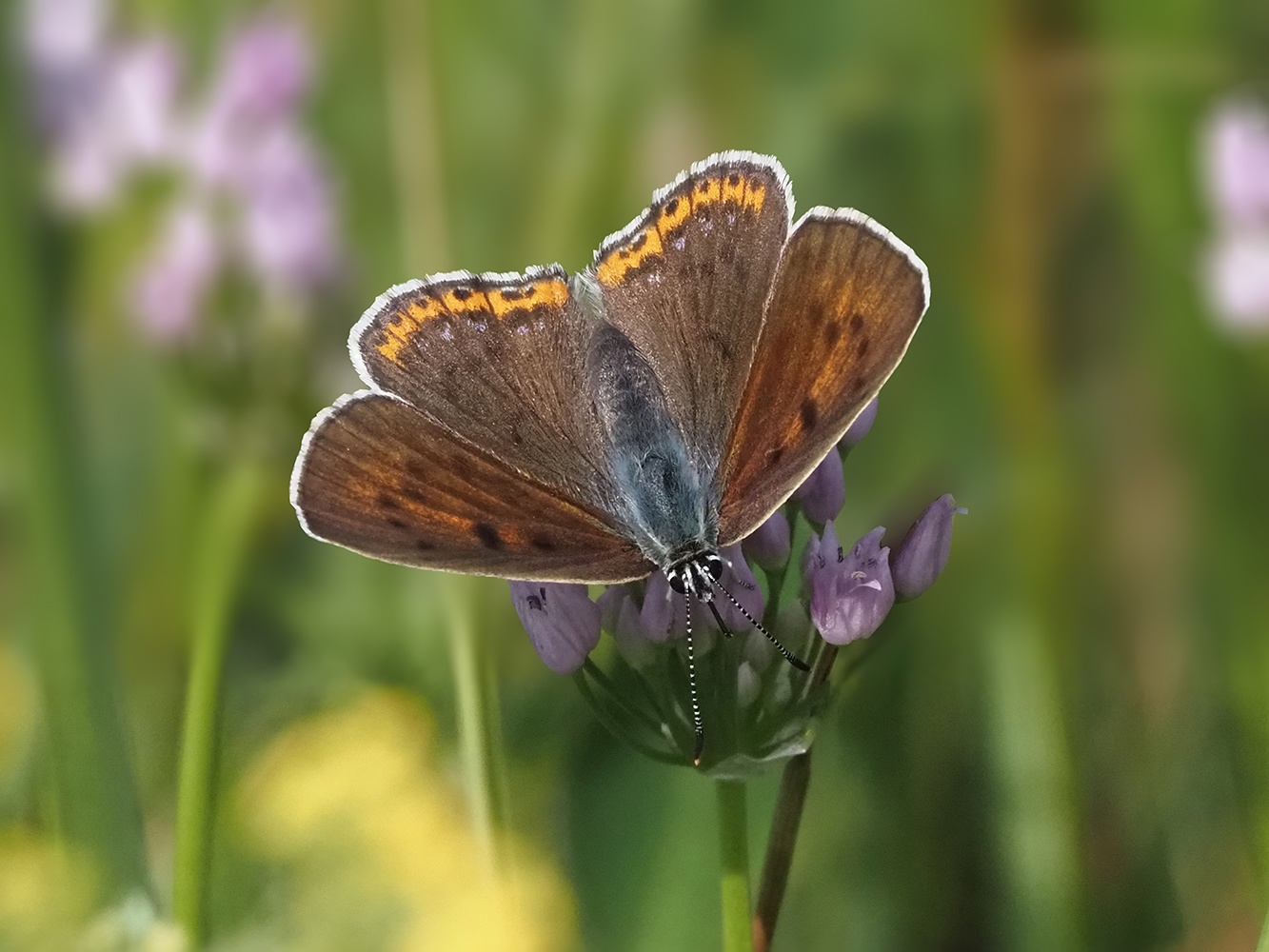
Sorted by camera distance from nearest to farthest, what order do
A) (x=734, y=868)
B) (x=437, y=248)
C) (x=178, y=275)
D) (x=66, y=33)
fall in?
(x=734, y=868) → (x=437, y=248) → (x=178, y=275) → (x=66, y=33)

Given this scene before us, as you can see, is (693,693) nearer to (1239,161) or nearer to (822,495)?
(822,495)

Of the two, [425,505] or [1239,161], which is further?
[1239,161]

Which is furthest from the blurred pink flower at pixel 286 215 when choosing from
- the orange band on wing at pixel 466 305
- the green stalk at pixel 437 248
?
the orange band on wing at pixel 466 305

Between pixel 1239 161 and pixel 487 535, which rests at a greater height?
pixel 1239 161

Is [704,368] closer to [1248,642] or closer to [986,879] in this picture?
[986,879]

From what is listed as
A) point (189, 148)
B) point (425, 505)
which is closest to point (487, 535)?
point (425, 505)

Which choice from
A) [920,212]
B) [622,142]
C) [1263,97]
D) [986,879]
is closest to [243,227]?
[622,142]

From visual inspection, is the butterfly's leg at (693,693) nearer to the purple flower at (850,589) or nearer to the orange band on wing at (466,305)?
the purple flower at (850,589)
